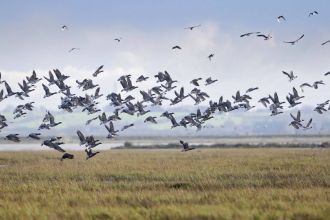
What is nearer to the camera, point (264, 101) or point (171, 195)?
point (171, 195)

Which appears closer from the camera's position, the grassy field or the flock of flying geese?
the grassy field

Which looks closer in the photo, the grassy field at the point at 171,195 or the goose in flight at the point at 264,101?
the grassy field at the point at 171,195

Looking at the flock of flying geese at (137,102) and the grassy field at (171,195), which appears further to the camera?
the flock of flying geese at (137,102)

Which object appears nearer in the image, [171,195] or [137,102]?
[171,195]

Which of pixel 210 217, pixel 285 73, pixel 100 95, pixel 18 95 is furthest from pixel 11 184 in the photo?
pixel 285 73

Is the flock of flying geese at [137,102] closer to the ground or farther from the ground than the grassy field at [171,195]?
farther from the ground

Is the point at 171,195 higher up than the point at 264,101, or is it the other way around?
the point at 264,101

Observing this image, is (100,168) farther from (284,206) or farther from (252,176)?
(284,206)

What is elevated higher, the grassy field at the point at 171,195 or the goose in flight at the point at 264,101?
the goose in flight at the point at 264,101

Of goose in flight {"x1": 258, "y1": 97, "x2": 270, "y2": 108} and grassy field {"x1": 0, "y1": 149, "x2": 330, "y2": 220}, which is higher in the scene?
goose in flight {"x1": 258, "y1": 97, "x2": 270, "y2": 108}

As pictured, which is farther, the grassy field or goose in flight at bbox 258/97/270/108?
goose in flight at bbox 258/97/270/108

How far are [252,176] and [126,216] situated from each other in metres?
15.1

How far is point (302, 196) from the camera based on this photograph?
22.3 m

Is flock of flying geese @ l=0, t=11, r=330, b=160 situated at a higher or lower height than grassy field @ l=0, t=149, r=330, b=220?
higher
